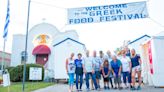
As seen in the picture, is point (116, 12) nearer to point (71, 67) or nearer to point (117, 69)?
point (117, 69)

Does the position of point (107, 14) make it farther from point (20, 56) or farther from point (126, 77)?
point (20, 56)

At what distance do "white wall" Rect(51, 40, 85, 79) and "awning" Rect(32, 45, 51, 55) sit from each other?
11.8m

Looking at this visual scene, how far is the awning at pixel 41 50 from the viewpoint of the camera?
32188 millimetres

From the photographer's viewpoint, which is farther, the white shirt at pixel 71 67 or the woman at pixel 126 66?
the woman at pixel 126 66

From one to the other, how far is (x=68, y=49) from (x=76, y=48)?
0.62 metres

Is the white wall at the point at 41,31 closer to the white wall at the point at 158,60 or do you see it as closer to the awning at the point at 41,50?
the awning at the point at 41,50

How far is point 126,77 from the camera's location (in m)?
12.6

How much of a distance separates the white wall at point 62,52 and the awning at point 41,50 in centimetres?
1184

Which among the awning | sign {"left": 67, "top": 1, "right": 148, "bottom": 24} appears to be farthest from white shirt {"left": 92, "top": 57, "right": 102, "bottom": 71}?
the awning

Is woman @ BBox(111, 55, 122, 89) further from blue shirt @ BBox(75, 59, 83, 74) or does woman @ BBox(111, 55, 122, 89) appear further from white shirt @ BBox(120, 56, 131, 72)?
blue shirt @ BBox(75, 59, 83, 74)

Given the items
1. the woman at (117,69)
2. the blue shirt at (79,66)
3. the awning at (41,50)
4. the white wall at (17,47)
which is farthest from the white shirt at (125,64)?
the white wall at (17,47)

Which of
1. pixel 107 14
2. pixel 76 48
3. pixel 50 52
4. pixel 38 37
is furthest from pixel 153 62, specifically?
pixel 38 37

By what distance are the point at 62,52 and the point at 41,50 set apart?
40.2ft

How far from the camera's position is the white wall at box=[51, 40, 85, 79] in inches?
792
